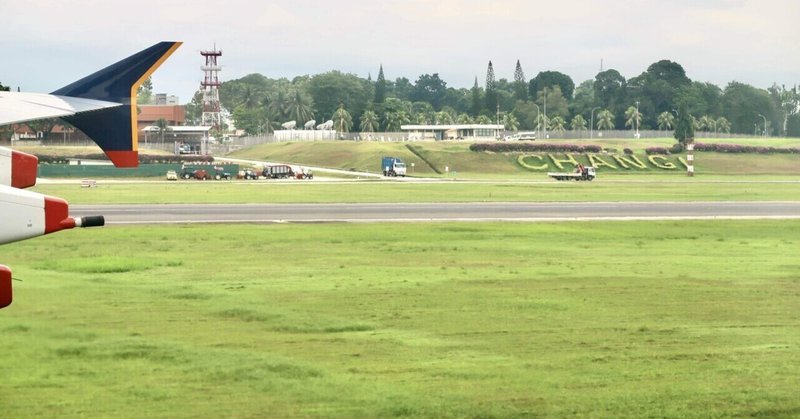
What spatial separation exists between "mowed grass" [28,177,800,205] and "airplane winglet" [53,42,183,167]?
60381 millimetres

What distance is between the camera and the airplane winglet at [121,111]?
54.9ft

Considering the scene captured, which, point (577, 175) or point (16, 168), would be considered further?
point (577, 175)

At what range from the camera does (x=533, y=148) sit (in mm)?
177875

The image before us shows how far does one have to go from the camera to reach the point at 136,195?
287 ft

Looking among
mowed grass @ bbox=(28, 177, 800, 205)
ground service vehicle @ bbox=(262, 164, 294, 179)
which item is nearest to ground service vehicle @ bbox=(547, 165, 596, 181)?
mowed grass @ bbox=(28, 177, 800, 205)

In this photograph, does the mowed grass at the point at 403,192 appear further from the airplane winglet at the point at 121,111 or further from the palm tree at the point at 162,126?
the airplane winglet at the point at 121,111

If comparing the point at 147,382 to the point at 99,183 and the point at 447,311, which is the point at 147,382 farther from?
the point at 99,183

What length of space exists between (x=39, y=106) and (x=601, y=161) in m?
156

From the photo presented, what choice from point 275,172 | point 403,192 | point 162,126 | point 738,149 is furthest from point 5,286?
point 738,149

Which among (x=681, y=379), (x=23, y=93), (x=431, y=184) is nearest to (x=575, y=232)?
(x=681, y=379)

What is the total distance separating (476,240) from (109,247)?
1625 centimetres

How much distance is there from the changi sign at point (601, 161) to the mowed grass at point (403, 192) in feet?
149

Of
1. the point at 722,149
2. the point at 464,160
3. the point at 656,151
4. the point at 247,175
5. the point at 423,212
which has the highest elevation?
the point at 722,149

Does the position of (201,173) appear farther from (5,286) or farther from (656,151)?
(5,286)
